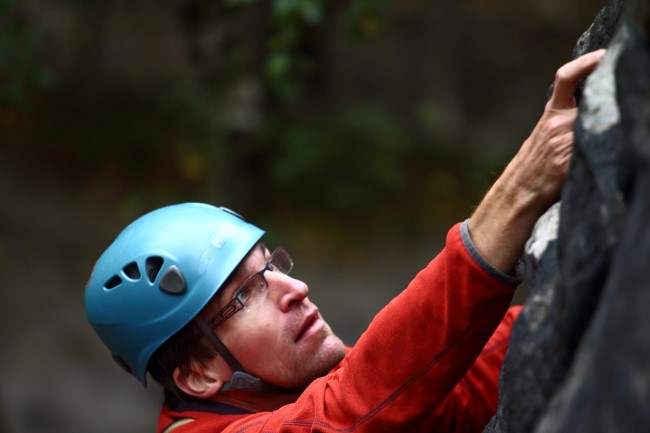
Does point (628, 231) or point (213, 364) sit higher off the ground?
point (628, 231)

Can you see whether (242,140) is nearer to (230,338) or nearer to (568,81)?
(230,338)

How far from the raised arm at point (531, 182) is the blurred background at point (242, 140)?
261 cm

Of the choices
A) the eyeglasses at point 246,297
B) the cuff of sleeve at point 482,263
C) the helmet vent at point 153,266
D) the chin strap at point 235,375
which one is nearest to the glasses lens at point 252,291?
the eyeglasses at point 246,297

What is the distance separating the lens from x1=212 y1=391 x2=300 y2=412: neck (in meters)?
3.04

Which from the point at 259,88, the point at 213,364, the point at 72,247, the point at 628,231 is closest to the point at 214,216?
the point at 213,364

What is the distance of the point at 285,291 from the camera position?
2.96 meters

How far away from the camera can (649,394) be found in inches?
51.1

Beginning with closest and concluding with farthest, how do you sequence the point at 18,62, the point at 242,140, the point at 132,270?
the point at 132,270, the point at 18,62, the point at 242,140

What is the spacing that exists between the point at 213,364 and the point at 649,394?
1.95 m

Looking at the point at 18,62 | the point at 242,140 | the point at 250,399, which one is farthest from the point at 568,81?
the point at 242,140

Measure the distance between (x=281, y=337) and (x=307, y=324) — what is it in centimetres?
11

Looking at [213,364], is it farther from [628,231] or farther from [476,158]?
[476,158]

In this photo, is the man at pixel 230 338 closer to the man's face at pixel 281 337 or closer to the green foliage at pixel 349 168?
the man's face at pixel 281 337

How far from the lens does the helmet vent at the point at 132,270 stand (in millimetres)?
3026
